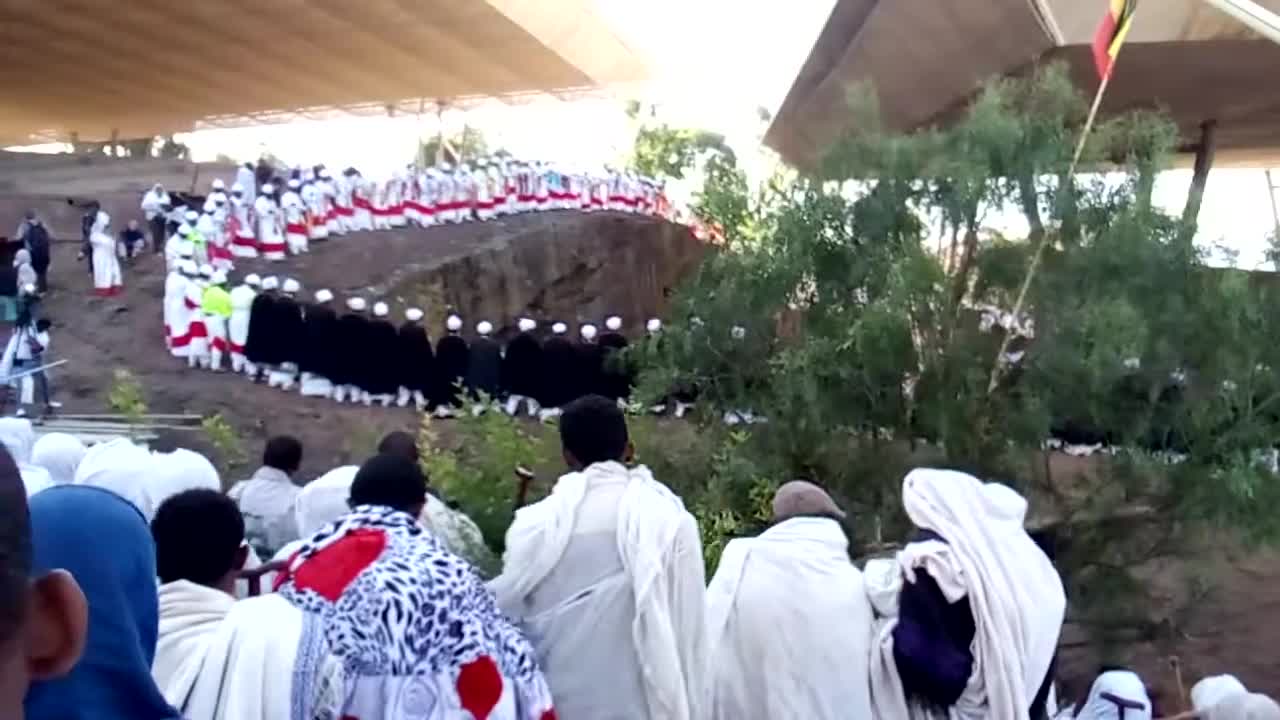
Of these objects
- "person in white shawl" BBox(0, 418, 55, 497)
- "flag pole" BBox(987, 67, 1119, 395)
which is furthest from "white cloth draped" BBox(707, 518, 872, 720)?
"flag pole" BBox(987, 67, 1119, 395)

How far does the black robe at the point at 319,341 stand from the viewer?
15.2 metres

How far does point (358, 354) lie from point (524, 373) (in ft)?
5.59

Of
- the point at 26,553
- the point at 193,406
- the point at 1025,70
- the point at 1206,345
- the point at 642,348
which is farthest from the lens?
the point at 1025,70

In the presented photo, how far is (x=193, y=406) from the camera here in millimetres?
13789

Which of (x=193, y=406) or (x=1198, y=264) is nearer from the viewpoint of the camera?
(x=1198, y=264)

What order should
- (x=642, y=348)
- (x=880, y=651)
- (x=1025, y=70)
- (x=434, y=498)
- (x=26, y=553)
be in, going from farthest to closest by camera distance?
1. (x=1025, y=70)
2. (x=642, y=348)
3. (x=434, y=498)
4. (x=880, y=651)
5. (x=26, y=553)

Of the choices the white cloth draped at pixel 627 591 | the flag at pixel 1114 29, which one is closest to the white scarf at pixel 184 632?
the white cloth draped at pixel 627 591

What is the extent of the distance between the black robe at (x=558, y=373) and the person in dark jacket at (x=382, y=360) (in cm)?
153

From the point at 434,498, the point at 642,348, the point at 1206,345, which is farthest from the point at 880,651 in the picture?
the point at 642,348

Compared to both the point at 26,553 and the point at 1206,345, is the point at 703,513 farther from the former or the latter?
the point at 26,553

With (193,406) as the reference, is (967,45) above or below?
above

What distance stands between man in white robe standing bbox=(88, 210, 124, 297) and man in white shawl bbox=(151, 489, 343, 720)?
15847 millimetres

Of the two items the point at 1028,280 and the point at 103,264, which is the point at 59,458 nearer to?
A: the point at 1028,280

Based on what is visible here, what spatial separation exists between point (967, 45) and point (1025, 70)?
151 cm
